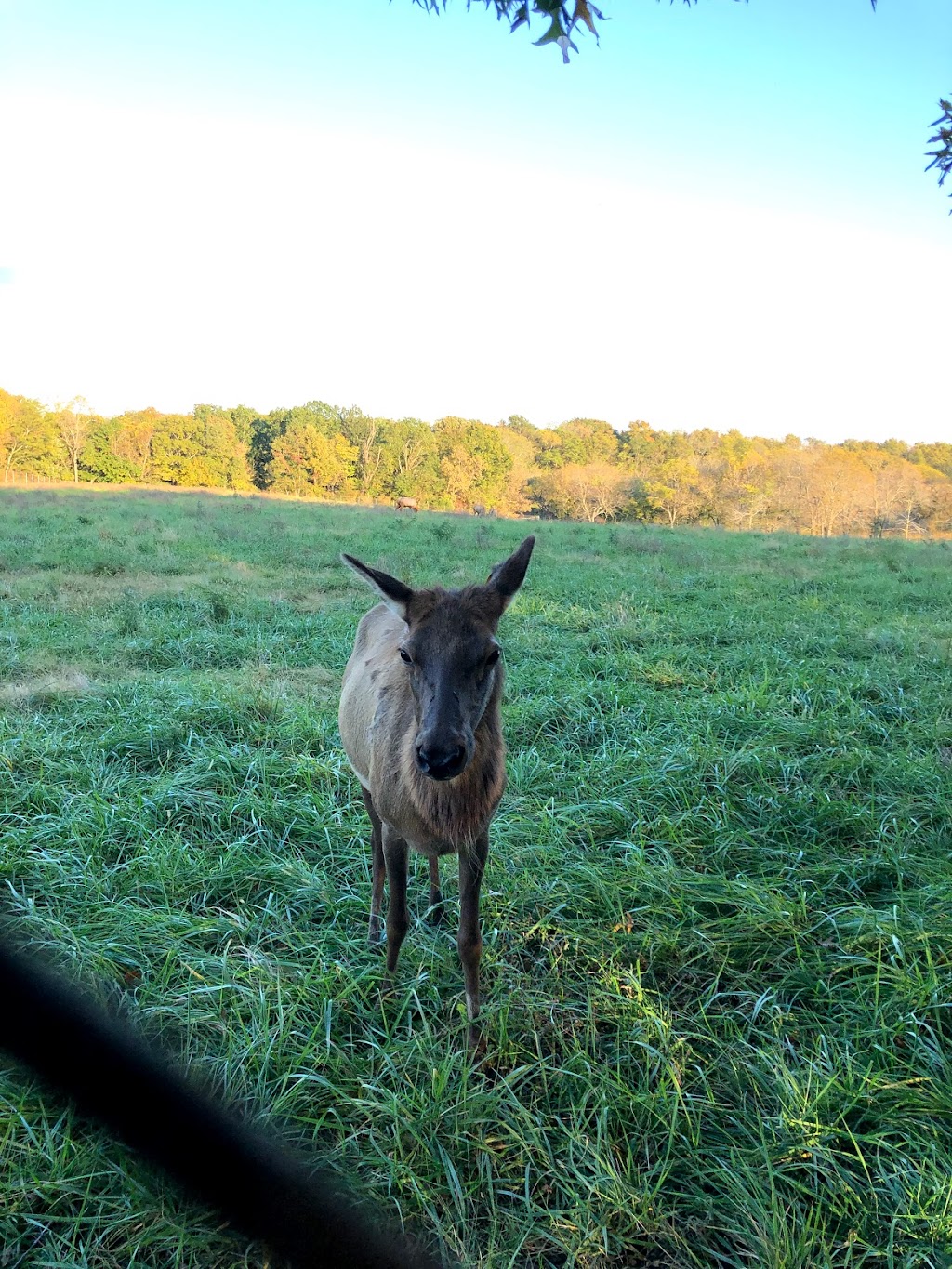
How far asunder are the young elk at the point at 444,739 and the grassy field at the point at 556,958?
43 centimetres

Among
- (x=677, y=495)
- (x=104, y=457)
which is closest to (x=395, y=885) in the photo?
(x=677, y=495)

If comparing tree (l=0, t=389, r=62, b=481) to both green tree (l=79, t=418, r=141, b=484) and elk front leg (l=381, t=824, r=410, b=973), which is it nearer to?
green tree (l=79, t=418, r=141, b=484)

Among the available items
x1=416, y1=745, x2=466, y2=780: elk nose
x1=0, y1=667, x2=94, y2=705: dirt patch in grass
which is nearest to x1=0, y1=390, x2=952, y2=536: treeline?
x1=0, y1=667, x2=94, y2=705: dirt patch in grass

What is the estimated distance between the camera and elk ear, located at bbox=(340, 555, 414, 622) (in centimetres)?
270

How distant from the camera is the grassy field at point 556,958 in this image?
6.55 ft

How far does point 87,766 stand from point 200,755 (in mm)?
721

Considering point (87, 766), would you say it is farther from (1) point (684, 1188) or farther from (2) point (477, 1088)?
(1) point (684, 1188)

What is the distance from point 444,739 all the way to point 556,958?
1379 mm

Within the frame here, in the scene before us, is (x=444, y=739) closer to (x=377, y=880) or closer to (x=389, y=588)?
(x=389, y=588)

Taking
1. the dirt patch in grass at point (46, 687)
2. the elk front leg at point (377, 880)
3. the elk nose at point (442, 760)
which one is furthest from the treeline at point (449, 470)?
the elk nose at point (442, 760)

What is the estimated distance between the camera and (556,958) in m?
2.99

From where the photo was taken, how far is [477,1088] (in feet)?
7.69

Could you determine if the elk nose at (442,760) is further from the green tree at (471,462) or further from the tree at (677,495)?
the green tree at (471,462)

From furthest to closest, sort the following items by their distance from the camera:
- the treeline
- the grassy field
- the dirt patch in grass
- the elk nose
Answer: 1. the treeline
2. the dirt patch in grass
3. the elk nose
4. the grassy field
